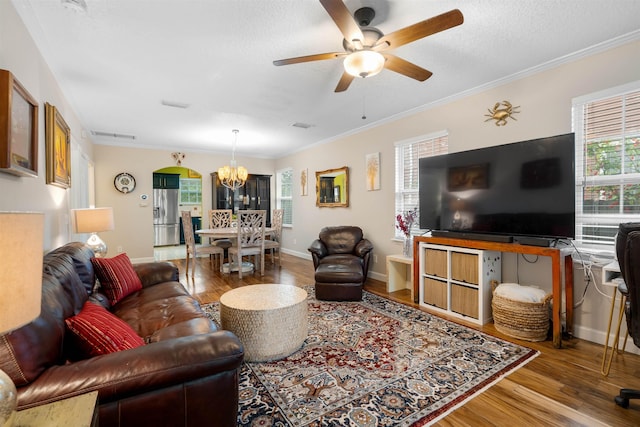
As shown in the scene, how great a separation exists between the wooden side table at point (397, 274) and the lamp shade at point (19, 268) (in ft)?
11.8

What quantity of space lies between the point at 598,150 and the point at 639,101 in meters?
0.43

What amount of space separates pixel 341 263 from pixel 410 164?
1.74 m

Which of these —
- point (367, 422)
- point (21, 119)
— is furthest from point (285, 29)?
point (367, 422)

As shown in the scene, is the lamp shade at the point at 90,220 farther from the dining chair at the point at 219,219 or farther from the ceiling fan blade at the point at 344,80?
the ceiling fan blade at the point at 344,80

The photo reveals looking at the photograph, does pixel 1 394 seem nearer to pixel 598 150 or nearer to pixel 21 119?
pixel 21 119

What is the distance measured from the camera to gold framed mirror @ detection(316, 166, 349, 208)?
17.6 ft

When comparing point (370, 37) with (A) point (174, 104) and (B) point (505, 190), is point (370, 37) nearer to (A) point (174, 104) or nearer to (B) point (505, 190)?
(B) point (505, 190)

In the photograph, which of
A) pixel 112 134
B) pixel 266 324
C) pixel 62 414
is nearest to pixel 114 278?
pixel 266 324

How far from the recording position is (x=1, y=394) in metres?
0.71

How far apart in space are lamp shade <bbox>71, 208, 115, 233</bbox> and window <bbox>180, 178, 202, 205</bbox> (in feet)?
21.5

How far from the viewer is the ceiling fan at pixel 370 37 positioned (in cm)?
172

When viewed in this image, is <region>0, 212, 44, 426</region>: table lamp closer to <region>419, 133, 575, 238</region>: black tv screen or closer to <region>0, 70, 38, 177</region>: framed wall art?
<region>0, 70, 38, 177</region>: framed wall art

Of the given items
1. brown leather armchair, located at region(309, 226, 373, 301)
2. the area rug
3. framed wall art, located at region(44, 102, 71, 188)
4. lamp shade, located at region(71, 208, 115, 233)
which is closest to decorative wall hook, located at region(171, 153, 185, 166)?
framed wall art, located at region(44, 102, 71, 188)

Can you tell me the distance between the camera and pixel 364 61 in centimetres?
206
